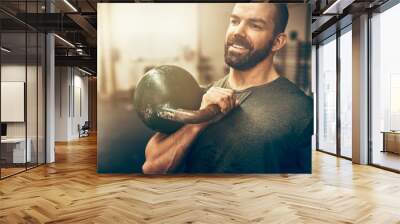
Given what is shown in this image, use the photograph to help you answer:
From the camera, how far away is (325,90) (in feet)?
34.4

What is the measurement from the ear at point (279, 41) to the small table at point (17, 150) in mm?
4859

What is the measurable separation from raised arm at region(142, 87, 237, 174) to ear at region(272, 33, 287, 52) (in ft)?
3.38

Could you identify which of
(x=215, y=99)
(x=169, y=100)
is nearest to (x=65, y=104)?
(x=169, y=100)

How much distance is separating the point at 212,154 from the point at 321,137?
18.2ft

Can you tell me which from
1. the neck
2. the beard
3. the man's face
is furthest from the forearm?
the man's face

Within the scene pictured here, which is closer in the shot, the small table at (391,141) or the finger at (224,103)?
the finger at (224,103)

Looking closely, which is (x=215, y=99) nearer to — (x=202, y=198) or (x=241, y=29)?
(x=241, y=29)

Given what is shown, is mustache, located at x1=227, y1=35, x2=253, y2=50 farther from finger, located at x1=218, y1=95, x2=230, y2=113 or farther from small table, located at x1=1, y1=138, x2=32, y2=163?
small table, located at x1=1, y1=138, x2=32, y2=163

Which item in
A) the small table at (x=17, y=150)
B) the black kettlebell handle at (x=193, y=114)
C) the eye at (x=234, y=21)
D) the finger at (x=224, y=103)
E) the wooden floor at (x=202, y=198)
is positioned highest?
the eye at (x=234, y=21)

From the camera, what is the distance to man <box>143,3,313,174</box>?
6.29 meters

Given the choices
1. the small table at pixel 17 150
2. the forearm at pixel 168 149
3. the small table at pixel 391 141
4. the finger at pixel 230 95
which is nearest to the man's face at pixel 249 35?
the finger at pixel 230 95

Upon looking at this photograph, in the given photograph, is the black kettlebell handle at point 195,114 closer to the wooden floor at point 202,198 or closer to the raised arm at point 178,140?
the raised arm at point 178,140

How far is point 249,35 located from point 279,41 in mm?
511

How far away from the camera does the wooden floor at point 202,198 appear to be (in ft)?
12.6
